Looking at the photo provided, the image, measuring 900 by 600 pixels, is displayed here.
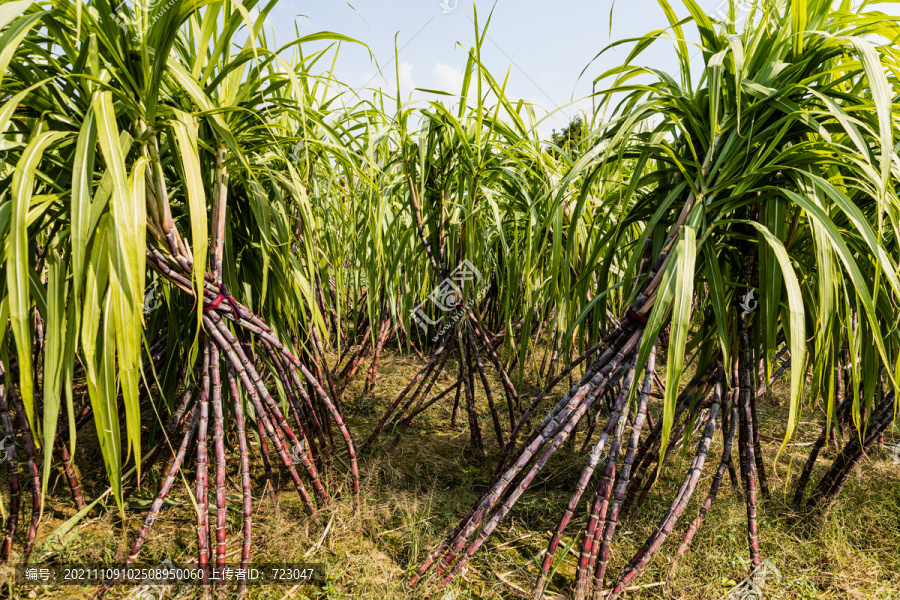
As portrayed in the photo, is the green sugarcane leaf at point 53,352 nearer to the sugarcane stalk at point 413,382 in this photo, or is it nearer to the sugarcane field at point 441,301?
the sugarcane field at point 441,301

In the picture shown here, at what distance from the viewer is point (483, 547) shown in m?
1.16

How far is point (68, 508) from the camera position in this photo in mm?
1223

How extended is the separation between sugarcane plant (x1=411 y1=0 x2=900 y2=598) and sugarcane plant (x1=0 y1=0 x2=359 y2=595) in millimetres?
610

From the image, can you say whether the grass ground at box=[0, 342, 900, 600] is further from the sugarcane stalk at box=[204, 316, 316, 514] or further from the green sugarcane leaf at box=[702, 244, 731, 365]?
the green sugarcane leaf at box=[702, 244, 731, 365]

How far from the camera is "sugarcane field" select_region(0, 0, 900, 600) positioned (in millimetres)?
705

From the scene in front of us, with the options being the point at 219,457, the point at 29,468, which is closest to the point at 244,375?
the point at 219,457

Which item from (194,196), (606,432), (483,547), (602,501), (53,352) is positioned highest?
(194,196)

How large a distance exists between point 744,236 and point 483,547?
2.97ft

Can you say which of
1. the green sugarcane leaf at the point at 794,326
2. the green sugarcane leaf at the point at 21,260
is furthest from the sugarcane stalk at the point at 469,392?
the green sugarcane leaf at the point at 21,260

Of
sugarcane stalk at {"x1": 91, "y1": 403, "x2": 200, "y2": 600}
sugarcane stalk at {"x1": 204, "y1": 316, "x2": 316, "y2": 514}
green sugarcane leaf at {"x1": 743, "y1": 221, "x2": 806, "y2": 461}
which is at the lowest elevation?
sugarcane stalk at {"x1": 91, "y1": 403, "x2": 200, "y2": 600}

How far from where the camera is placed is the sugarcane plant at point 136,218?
642mm

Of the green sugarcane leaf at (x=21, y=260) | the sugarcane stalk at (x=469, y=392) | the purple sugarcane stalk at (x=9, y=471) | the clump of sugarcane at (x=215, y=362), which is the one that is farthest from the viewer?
the sugarcane stalk at (x=469, y=392)

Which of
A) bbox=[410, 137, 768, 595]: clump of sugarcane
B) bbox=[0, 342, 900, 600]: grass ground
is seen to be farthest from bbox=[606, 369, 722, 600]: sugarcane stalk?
bbox=[0, 342, 900, 600]: grass ground

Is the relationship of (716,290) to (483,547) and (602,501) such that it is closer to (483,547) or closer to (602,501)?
(602,501)
